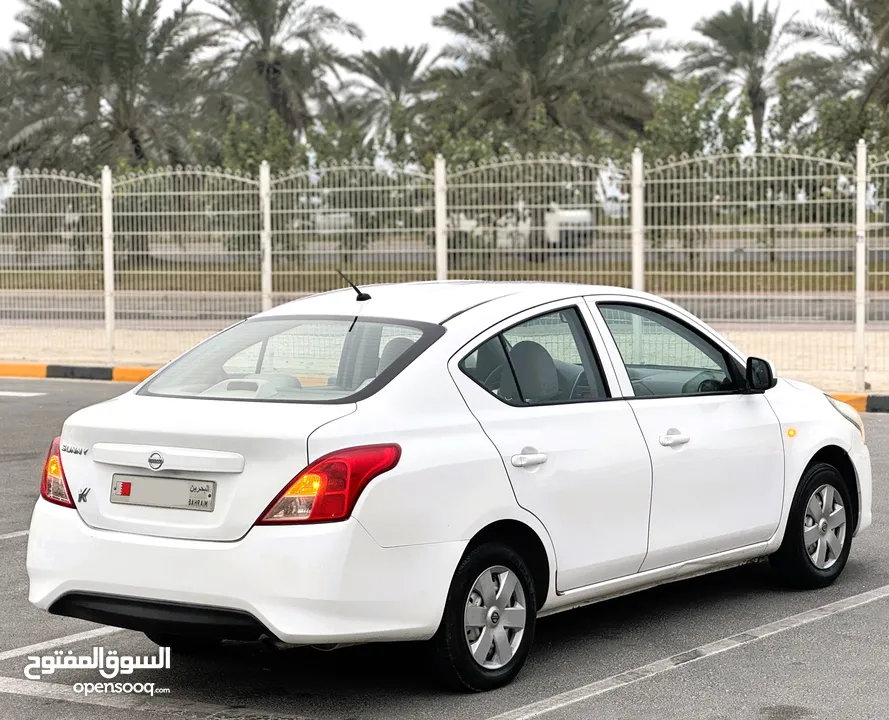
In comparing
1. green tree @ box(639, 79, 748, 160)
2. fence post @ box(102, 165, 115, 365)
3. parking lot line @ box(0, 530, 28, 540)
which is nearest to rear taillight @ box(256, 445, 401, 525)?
parking lot line @ box(0, 530, 28, 540)

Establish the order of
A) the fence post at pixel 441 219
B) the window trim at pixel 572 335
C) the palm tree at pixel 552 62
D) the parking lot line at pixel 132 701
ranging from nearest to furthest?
1. the parking lot line at pixel 132 701
2. the window trim at pixel 572 335
3. the fence post at pixel 441 219
4. the palm tree at pixel 552 62

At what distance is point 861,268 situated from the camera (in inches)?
579

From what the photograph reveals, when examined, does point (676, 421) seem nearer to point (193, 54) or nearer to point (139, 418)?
point (139, 418)

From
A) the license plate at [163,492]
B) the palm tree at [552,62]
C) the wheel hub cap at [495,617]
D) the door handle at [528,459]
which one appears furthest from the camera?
the palm tree at [552,62]

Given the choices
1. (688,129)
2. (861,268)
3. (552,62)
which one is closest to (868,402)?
(861,268)

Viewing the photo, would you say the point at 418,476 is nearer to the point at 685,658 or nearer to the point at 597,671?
the point at 597,671

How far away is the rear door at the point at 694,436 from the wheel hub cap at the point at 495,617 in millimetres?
752

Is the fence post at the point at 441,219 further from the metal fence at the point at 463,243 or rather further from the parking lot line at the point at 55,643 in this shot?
the parking lot line at the point at 55,643

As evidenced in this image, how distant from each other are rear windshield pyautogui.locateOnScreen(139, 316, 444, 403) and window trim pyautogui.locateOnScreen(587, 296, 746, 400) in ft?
2.91

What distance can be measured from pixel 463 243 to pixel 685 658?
A: 448 inches

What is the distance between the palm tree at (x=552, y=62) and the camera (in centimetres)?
3622

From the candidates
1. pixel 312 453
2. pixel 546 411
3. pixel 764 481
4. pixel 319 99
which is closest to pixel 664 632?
pixel 764 481

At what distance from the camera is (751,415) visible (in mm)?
6176

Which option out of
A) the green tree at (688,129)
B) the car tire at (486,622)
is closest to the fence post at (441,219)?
the car tire at (486,622)
